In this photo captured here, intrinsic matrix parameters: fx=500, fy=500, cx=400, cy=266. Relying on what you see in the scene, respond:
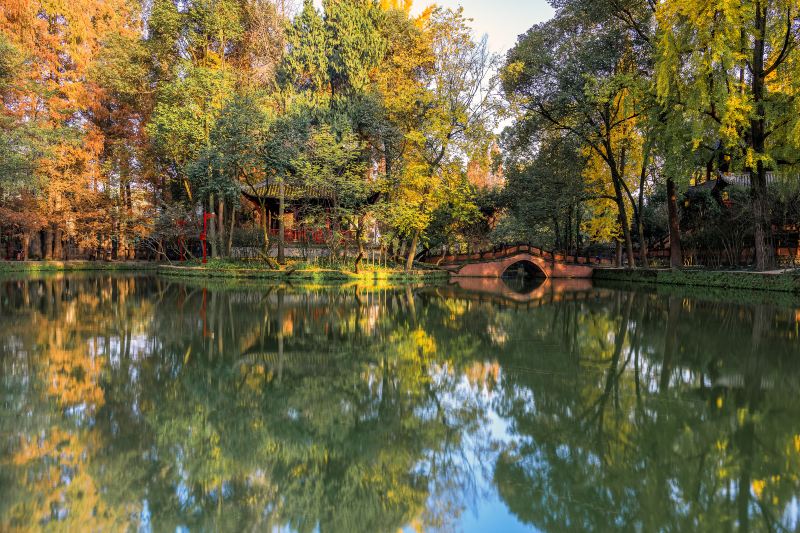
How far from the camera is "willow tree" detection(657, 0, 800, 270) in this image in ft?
56.5

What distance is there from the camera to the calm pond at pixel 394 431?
325 centimetres

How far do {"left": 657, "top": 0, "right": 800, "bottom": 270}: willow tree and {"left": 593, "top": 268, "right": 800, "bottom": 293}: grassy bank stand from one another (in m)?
0.98

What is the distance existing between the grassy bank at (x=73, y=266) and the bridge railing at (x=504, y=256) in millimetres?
21254

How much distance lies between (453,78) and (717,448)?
23.6m

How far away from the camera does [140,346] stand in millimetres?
8055

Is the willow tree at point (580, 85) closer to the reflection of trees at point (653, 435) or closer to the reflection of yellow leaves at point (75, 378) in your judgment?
the reflection of trees at point (653, 435)

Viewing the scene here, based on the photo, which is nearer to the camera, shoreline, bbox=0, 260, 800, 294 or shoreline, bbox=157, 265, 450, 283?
shoreline, bbox=0, 260, 800, 294

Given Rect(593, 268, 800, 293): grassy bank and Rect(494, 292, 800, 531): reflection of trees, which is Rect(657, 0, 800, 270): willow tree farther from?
Rect(494, 292, 800, 531): reflection of trees

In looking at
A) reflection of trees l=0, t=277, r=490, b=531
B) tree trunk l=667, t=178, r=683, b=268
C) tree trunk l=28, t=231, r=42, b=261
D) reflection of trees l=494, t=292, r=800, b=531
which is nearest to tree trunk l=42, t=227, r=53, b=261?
tree trunk l=28, t=231, r=42, b=261

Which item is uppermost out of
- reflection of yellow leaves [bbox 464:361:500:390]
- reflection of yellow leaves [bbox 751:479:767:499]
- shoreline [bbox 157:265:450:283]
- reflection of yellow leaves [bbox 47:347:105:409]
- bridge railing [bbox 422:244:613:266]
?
bridge railing [bbox 422:244:613:266]

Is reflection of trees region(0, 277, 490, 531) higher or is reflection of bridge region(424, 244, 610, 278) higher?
reflection of bridge region(424, 244, 610, 278)

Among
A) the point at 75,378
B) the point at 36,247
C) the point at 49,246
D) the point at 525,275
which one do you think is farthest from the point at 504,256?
the point at 36,247

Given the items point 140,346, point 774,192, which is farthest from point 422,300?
point 774,192

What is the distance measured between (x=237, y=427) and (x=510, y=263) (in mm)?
28487
